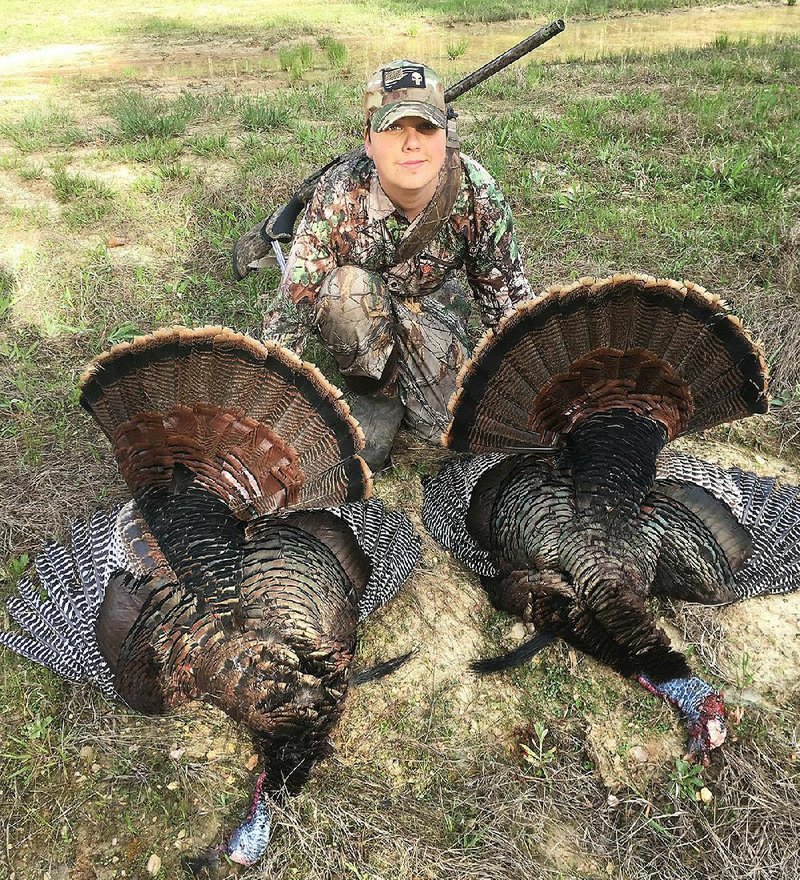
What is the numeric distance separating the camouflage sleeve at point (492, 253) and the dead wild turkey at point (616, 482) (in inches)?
30.0

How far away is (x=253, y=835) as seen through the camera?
2236mm

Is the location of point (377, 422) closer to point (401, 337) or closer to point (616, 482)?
point (401, 337)

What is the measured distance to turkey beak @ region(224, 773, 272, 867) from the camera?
221cm

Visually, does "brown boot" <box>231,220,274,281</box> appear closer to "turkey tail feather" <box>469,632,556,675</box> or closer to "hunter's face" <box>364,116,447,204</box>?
"hunter's face" <box>364,116,447,204</box>

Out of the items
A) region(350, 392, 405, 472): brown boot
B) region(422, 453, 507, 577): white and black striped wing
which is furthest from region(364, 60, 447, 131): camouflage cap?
region(422, 453, 507, 577): white and black striped wing

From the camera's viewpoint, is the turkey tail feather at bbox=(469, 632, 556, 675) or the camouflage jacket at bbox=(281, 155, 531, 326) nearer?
the turkey tail feather at bbox=(469, 632, 556, 675)

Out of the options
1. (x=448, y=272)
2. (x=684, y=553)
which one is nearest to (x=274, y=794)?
(x=684, y=553)

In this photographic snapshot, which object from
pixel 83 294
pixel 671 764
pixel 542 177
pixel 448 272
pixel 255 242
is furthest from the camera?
pixel 542 177

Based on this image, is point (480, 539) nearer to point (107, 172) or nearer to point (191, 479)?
point (191, 479)

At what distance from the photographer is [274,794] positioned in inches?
88.9

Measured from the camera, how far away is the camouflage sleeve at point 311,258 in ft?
10.5

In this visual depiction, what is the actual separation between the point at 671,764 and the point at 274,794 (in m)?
1.38

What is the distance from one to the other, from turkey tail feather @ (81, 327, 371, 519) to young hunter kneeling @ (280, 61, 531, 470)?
0.87m

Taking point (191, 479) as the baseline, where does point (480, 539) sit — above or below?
below
